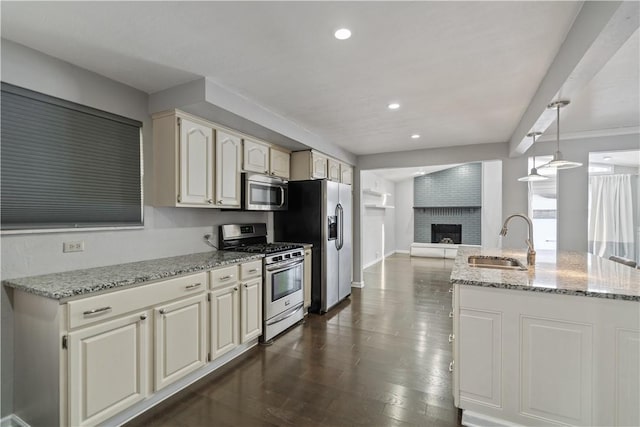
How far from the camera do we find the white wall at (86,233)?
1.86m

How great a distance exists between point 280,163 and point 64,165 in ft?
7.49

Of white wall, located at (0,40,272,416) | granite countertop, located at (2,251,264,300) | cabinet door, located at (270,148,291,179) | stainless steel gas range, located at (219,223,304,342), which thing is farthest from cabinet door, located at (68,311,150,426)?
cabinet door, located at (270,148,291,179)

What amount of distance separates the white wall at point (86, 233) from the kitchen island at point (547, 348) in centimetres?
252

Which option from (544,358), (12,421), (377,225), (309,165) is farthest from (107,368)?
(377,225)

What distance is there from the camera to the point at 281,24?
174cm

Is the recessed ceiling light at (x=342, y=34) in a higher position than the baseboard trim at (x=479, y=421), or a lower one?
higher

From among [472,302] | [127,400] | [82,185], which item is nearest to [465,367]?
[472,302]

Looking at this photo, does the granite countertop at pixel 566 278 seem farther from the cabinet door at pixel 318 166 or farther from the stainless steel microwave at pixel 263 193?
the cabinet door at pixel 318 166

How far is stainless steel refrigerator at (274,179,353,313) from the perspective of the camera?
4.03 meters

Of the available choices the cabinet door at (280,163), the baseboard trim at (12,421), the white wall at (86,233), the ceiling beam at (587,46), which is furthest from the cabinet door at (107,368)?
the ceiling beam at (587,46)

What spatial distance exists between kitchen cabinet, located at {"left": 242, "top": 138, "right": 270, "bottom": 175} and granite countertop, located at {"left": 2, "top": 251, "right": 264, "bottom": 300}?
1142 mm

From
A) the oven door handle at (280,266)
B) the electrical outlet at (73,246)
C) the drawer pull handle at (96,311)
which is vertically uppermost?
the electrical outlet at (73,246)

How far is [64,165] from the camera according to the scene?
7.00 ft

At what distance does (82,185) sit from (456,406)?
3113 mm
